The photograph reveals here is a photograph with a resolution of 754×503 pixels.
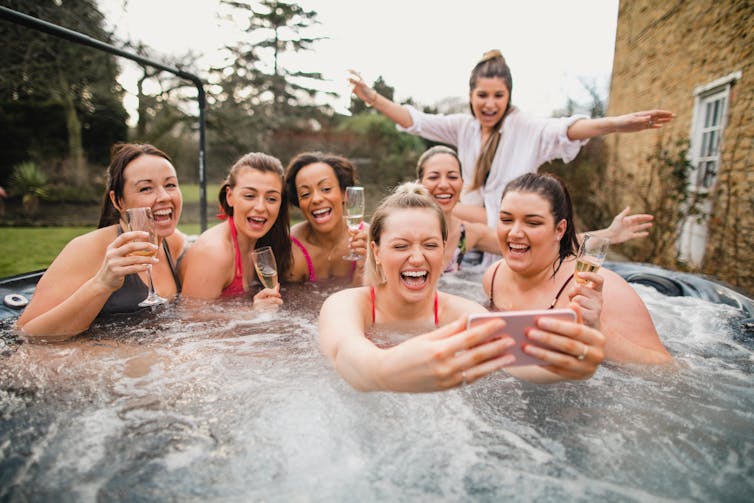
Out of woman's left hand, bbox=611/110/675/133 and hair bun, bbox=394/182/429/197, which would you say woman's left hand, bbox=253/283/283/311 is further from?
woman's left hand, bbox=611/110/675/133

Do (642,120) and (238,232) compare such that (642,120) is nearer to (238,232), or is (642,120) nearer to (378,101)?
(378,101)

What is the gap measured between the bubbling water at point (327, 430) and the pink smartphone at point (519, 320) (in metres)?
0.60

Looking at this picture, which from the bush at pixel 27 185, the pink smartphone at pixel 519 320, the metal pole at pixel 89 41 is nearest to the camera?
the pink smartphone at pixel 519 320

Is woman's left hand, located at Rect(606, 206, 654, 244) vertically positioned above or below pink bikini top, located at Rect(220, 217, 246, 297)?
above

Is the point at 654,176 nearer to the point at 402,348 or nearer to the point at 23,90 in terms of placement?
the point at 402,348

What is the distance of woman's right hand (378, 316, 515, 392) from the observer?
130cm

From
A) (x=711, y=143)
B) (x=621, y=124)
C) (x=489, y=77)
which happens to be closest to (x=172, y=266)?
(x=489, y=77)

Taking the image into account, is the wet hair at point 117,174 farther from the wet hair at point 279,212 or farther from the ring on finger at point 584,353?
the ring on finger at point 584,353

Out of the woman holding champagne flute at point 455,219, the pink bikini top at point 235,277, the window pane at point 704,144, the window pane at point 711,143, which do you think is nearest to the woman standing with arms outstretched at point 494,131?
the woman holding champagne flute at point 455,219

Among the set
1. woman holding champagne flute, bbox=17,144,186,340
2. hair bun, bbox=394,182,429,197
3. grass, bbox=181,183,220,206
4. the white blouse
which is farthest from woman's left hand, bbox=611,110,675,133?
grass, bbox=181,183,220,206

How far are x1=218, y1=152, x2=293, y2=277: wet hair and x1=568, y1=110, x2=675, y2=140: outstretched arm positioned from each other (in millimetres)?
2520

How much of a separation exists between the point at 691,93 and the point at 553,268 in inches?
260

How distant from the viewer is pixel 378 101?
14.4 feet

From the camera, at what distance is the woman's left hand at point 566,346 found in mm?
1308
